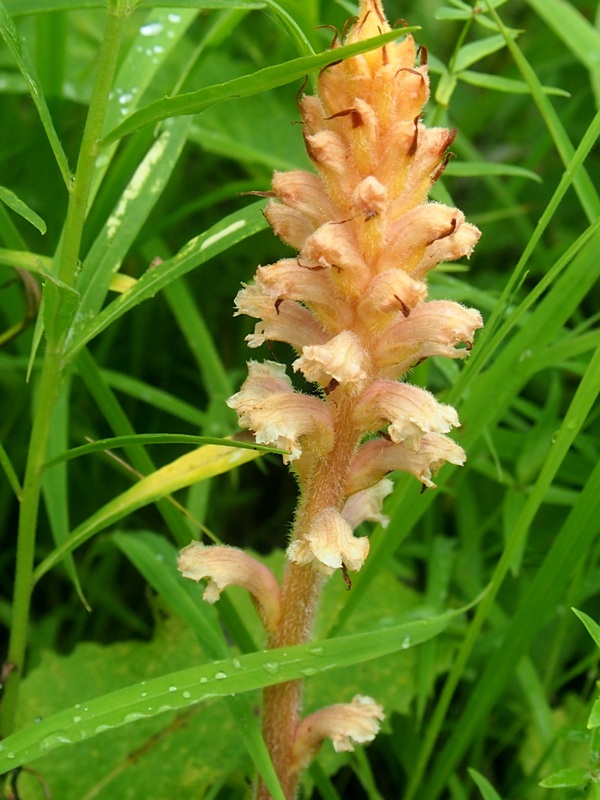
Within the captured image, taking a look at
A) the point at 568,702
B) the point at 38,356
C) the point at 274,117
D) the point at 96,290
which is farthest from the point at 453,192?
the point at 96,290

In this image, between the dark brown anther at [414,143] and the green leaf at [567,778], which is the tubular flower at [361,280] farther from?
the green leaf at [567,778]

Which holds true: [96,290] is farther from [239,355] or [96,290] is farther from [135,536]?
[239,355]

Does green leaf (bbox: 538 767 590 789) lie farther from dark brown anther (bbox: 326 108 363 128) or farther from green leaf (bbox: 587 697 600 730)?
dark brown anther (bbox: 326 108 363 128)

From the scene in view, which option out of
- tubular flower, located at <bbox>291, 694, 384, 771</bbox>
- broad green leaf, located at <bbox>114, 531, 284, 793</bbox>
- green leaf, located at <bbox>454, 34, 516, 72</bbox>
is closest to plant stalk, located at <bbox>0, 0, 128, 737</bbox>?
broad green leaf, located at <bbox>114, 531, 284, 793</bbox>

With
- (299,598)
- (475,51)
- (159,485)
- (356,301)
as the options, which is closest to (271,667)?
(299,598)

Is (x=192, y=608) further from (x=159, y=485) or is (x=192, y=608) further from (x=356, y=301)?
(x=356, y=301)
